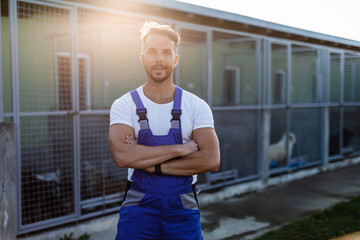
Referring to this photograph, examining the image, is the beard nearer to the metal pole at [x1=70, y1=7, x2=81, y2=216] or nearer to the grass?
the metal pole at [x1=70, y1=7, x2=81, y2=216]

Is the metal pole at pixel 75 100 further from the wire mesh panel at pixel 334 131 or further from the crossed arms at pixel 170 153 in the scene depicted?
the wire mesh panel at pixel 334 131

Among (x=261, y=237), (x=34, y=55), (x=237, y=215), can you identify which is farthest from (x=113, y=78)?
(x=261, y=237)

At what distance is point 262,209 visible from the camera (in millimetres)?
6715

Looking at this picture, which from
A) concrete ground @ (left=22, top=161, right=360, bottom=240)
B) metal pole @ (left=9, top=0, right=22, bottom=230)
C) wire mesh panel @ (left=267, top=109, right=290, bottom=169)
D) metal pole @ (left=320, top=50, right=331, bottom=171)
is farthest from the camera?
metal pole @ (left=320, top=50, right=331, bottom=171)

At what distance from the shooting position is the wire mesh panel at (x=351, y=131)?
1154 cm

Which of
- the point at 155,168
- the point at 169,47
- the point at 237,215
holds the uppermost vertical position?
the point at 169,47

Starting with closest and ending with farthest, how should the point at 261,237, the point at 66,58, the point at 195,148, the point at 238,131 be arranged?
1. the point at 195,148
2. the point at 261,237
3. the point at 238,131
4. the point at 66,58

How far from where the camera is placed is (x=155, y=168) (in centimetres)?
252

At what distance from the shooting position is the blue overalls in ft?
8.00


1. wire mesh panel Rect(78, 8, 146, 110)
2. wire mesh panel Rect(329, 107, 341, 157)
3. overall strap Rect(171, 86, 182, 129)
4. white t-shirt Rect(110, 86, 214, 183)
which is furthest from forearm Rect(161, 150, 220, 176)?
wire mesh panel Rect(329, 107, 341, 157)

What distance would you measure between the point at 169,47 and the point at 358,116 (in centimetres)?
1108

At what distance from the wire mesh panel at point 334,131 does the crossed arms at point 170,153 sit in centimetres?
903

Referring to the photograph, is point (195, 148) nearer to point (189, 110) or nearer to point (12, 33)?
point (189, 110)

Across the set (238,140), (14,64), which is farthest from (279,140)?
(14,64)
